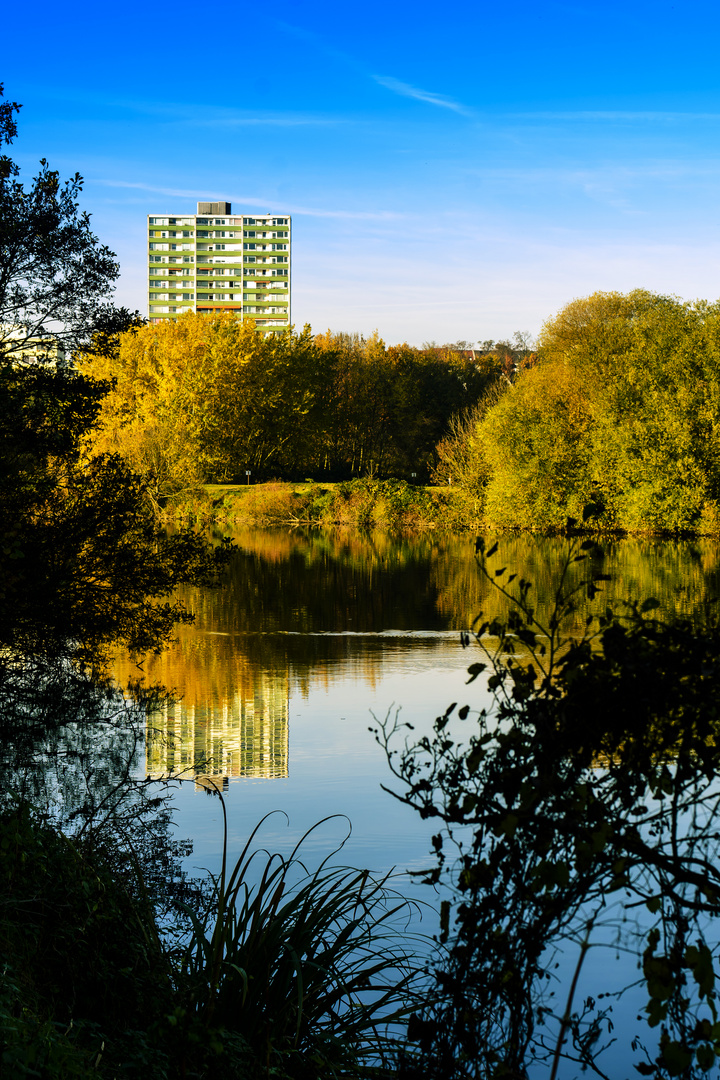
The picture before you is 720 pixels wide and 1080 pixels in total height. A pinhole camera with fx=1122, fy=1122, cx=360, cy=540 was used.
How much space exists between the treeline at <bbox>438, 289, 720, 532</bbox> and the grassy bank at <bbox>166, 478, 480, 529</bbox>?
5.00ft

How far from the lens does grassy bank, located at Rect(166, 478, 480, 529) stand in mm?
50719

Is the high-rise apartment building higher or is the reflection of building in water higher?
the high-rise apartment building

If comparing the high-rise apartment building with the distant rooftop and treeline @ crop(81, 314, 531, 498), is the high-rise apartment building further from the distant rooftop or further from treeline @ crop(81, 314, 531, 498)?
treeline @ crop(81, 314, 531, 498)

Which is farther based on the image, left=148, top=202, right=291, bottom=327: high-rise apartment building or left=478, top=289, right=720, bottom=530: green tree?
left=148, top=202, right=291, bottom=327: high-rise apartment building

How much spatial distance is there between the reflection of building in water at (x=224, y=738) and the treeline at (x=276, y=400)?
28.1m

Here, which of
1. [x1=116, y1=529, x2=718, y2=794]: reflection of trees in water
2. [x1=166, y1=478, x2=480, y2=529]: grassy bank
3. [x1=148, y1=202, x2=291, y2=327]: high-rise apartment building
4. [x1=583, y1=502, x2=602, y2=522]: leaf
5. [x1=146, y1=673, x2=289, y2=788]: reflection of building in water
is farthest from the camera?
[x1=148, y1=202, x2=291, y2=327]: high-rise apartment building

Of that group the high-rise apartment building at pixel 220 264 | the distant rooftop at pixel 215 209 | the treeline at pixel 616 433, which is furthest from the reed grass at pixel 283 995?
the distant rooftop at pixel 215 209

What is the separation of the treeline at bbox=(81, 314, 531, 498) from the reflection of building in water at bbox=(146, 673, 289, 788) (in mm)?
28110

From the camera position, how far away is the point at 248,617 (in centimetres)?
2256

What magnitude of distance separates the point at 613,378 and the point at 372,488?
1285 centimetres

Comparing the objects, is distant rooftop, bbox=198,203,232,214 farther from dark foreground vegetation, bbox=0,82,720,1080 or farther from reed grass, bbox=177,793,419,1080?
reed grass, bbox=177,793,419,1080

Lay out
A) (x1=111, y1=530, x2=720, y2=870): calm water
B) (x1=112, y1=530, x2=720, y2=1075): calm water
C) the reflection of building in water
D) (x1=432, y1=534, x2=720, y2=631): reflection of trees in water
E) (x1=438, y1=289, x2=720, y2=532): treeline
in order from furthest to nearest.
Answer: (x1=438, y1=289, x2=720, y2=532): treeline, (x1=432, y1=534, x2=720, y2=631): reflection of trees in water, the reflection of building in water, (x1=111, y1=530, x2=720, y2=870): calm water, (x1=112, y1=530, x2=720, y2=1075): calm water

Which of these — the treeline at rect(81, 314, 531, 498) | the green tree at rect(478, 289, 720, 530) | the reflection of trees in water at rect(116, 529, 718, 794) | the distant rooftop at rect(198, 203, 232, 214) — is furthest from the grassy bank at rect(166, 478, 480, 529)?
the distant rooftop at rect(198, 203, 232, 214)

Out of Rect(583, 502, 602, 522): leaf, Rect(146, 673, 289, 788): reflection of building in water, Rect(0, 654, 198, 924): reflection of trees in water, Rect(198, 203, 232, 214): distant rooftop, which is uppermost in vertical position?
Rect(198, 203, 232, 214): distant rooftop
